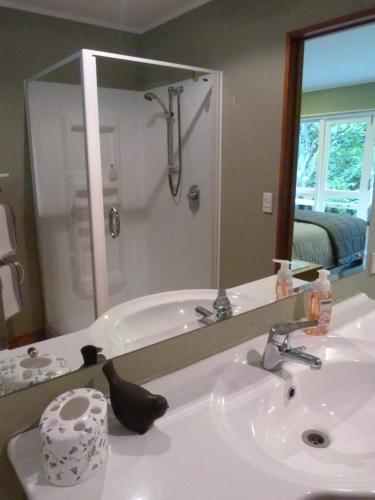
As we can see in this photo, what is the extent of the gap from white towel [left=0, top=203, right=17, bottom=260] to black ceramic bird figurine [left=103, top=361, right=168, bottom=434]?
1.27 ft

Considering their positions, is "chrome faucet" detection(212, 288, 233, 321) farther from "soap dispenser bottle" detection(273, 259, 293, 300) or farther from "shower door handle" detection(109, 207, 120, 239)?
"shower door handle" detection(109, 207, 120, 239)

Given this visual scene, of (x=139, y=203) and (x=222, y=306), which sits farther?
(x=222, y=306)

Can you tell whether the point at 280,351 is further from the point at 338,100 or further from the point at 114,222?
the point at 338,100

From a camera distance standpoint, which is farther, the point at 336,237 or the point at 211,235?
the point at 336,237

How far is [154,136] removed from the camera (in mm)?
1075

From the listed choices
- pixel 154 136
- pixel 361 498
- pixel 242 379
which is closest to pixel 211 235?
pixel 154 136

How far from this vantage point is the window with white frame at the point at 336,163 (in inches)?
57.0

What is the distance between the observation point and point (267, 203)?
1407 millimetres

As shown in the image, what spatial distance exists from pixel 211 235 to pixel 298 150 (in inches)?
19.6

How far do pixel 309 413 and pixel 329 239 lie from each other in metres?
0.75

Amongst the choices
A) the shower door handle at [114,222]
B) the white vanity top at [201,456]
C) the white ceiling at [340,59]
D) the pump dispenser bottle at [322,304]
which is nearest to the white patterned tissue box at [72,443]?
the white vanity top at [201,456]

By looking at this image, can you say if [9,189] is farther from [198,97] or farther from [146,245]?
[198,97]

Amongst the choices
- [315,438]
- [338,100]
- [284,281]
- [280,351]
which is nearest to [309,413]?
[315,438]

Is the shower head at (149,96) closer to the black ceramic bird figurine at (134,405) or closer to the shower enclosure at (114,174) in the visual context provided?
the shower enclosure at (114,174)
